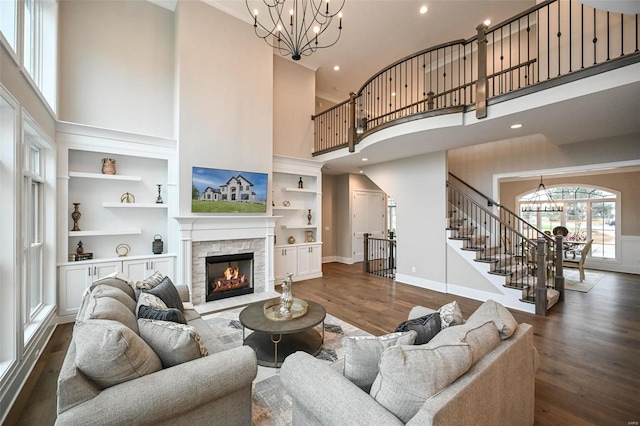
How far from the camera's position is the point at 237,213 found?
516 cm

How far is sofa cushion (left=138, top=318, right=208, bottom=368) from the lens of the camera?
5.45 feet

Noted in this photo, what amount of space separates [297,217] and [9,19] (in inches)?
206

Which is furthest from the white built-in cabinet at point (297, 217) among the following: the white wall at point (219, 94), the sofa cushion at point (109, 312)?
the sofa cushion at point (109, 312)

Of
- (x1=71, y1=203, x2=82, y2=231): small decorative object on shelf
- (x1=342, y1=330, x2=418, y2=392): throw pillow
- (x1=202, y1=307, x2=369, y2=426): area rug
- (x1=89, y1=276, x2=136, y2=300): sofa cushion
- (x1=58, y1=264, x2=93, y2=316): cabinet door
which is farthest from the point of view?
(x1=71, y1=203, x2=82, y2=231): small decorative object on shelf

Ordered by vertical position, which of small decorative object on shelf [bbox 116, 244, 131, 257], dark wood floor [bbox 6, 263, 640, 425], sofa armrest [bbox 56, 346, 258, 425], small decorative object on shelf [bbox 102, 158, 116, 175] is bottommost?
dark wood floor [bbox 6, 263, 640, 425]

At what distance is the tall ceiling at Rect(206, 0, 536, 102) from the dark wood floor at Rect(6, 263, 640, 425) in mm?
5400

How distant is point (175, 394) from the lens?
56.9 inches

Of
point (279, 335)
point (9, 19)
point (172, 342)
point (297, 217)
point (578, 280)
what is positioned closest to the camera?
point (172, 342)

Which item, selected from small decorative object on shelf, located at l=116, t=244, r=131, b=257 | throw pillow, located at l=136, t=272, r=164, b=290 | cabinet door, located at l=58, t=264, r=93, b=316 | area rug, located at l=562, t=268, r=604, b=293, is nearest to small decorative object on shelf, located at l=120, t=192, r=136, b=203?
small decorative object on shelf, located at l=116, t=244, r=131, b=257

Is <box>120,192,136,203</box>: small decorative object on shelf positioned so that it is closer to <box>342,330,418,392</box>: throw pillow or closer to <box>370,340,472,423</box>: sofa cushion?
<box>342,330,418,392</box>: throw pillow

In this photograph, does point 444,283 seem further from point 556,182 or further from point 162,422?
point 556,182

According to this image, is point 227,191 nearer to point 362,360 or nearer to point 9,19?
point 9,19

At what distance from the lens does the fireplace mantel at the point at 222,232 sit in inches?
180

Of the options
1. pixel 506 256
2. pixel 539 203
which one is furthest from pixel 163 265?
pixel 539 203
